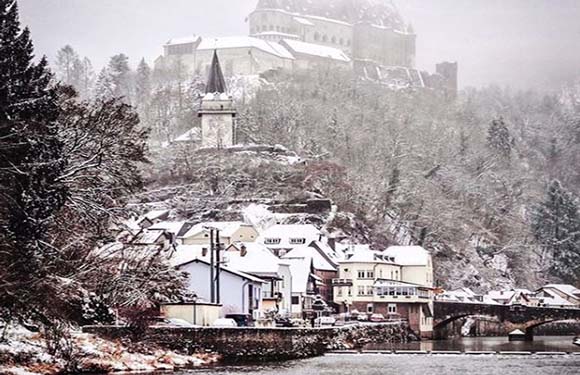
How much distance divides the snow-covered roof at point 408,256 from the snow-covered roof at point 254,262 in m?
17.7

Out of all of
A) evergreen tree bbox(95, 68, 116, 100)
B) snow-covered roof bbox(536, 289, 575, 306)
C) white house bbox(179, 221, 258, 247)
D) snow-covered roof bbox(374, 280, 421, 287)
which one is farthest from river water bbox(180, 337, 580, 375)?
evergreen tree bbox(95, 68, 116, 100)

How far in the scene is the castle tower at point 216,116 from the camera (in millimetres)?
111938

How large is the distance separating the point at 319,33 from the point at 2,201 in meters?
147

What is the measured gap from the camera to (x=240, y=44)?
487 feet

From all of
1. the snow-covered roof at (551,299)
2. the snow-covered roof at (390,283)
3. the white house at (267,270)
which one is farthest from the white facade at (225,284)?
the snow-covered roof at (551,299)

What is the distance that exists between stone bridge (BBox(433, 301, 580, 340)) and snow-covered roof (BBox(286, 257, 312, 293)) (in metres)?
8.36

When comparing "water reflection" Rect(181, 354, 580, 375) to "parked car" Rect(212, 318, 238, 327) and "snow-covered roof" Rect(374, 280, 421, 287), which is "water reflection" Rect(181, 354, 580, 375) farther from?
"snow-covered roof" Rect(374, 280, 421, 287)

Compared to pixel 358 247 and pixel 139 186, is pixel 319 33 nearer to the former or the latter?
pixel 358 247

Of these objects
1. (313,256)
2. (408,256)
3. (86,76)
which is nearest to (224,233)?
(313,256)

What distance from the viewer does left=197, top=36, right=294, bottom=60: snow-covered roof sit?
148 meters

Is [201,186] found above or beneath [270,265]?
above

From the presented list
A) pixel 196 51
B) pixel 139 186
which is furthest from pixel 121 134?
pixel 196 51

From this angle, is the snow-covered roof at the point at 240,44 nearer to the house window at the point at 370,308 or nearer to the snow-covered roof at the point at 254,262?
the house window at the point at 370,308

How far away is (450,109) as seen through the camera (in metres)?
151
